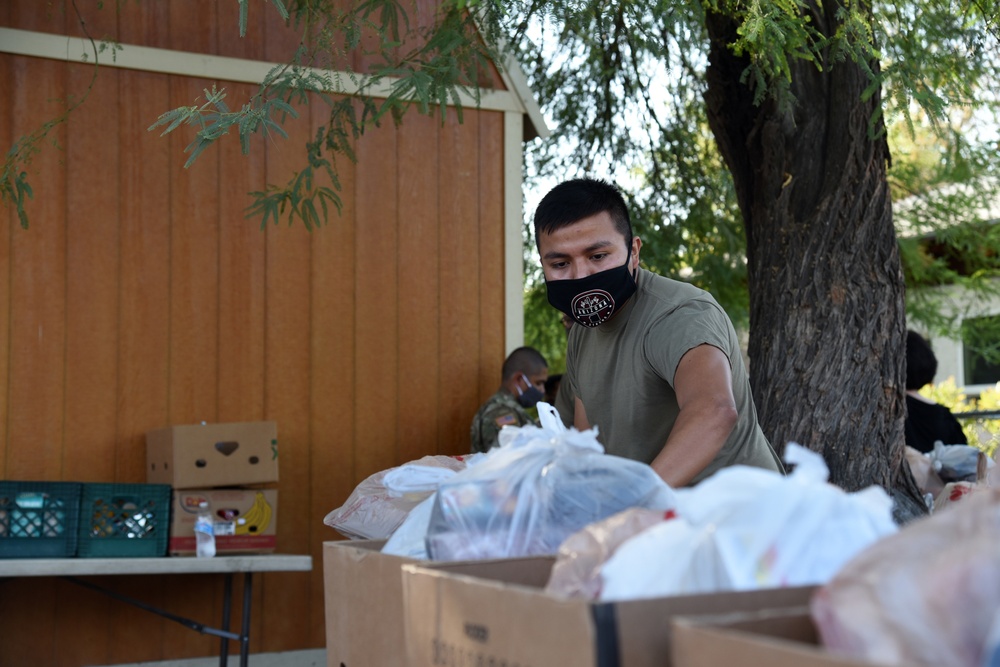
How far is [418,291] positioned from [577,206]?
10.1 ft

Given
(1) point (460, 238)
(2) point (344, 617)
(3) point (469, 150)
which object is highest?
(3) point (469, 150)

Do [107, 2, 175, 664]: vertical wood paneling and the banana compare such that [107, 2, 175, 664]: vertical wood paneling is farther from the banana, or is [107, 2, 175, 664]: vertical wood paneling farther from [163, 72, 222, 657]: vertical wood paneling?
the banana

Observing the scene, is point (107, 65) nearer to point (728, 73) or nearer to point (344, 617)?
point (728, 73)

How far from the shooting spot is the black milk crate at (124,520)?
176 inches

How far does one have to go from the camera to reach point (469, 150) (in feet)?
18.9

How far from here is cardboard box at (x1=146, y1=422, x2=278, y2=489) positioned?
4.66 m

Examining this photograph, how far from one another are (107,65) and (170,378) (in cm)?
148

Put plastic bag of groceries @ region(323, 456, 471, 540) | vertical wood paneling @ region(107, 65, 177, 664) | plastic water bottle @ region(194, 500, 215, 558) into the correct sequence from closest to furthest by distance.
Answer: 1. plastic bag of groceries @ region(323, 456, 471, 540)
2. plastic water bottle @ region(194, 500, 215, 558)
3. vertical wood paneling @ region(107, 65, 177, 664)

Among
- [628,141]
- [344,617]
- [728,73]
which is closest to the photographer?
[344,617]

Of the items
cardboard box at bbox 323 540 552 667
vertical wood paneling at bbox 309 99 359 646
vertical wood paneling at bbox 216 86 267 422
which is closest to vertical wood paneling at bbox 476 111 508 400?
vertical wood paneling at bbox 309 99 359 646

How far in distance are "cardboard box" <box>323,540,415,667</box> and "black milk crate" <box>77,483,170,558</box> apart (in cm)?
274

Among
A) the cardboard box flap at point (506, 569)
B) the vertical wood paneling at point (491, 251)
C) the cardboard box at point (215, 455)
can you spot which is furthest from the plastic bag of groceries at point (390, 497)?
the vertical wood paneling at point (491, 251)

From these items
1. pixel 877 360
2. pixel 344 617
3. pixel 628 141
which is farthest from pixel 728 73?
pixel 344 617

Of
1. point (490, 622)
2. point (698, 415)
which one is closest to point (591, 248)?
point (698, 415)
